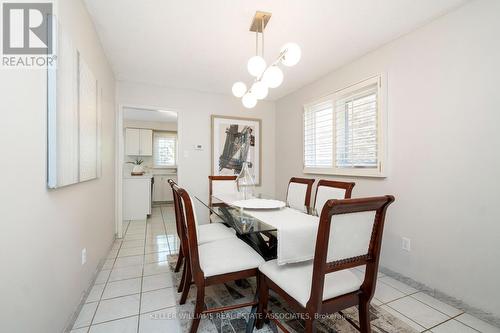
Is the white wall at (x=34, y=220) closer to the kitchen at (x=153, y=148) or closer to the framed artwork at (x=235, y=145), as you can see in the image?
the framed artwork at (x=235, y=145)

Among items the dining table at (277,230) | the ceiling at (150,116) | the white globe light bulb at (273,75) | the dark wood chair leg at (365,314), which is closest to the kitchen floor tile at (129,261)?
the dining table at (277,230)

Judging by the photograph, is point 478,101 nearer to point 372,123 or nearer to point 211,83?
point 372,123

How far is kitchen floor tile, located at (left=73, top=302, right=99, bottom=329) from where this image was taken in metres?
1.52

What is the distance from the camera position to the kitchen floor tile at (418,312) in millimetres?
1577

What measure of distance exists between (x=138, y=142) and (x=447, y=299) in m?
6.62

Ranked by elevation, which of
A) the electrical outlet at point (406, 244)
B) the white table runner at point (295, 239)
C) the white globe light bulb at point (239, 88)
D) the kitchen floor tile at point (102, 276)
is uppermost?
the white globe light bulb at point (239, 88)

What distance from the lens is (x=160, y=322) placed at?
5.06ft

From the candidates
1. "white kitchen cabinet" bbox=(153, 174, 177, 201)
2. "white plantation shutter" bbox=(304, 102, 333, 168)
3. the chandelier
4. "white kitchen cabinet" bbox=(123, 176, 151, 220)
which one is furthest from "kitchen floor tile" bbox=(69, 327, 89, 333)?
"white kitchen cabinet" bbox=(153, 174, 177, 201)

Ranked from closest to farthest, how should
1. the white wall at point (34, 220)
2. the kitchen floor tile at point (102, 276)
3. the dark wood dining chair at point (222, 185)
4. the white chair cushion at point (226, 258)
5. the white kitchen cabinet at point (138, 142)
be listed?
the white wall at point (34, 220) < the white chair cushion at point (226, 258) < the kitchen floor tile at point (102, 276) < the dark wood dining chair at point (222, 185) < the white kitchen cabinet at point (138, 142)

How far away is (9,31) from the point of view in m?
0.93

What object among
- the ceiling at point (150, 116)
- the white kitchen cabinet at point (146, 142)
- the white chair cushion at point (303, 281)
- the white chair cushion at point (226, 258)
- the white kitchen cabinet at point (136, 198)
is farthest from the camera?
the white kitchen cabinet at point (146, 142)

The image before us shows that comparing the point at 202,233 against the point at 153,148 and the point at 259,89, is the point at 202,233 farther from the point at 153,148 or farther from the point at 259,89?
the point at 153,148

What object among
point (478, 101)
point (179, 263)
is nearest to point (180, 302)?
point (179, 263)

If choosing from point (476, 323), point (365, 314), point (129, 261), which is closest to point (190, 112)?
point (129, 261)
